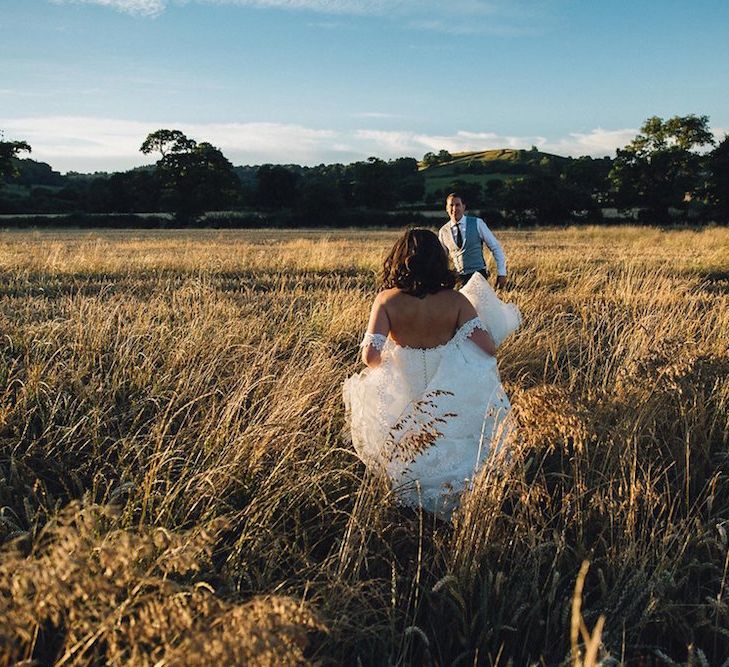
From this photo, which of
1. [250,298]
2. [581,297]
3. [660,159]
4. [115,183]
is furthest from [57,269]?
[115,183]

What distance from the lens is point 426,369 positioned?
152 inches

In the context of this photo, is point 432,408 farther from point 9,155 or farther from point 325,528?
point 9,155

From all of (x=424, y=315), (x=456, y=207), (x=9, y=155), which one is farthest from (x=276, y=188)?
(x=424, y=315)

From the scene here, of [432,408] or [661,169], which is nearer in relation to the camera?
[432,408]

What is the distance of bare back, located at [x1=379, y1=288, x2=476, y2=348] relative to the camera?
3814 millimetres

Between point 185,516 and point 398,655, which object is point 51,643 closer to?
point 185,516

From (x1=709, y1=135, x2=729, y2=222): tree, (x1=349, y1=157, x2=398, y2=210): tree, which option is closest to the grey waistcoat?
(x1=709, y1=135, x2=729, y2=222): tree

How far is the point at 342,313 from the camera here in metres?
7.19

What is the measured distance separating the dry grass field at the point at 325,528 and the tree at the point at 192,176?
191 ft

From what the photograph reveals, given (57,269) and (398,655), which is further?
(57,269)

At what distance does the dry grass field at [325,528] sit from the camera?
1772 mm

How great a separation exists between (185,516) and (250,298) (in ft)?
23.3

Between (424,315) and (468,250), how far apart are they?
16.1ft

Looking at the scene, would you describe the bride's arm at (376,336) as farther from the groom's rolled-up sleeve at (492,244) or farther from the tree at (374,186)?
the tree at (374,186)
